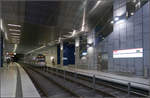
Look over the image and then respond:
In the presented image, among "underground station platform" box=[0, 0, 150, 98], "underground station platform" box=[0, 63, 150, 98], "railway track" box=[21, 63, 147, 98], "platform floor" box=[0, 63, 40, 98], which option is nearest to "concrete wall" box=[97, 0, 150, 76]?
"underground station platform" box=[0, 0, 150, 98]

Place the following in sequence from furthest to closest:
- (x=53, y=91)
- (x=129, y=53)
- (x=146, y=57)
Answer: (x=129, y=53)
(x=146, y=57)
(x=53, y=91)

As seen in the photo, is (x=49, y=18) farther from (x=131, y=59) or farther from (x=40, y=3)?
(x=131, y=59)

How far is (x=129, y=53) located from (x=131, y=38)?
1.54 meters

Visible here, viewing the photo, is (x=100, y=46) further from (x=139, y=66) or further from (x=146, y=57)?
(x=146, y=57)

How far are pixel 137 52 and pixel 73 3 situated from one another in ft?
25.2

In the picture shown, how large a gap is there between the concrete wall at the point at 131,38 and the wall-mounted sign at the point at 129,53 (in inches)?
12.7

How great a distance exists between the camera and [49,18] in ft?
41.3

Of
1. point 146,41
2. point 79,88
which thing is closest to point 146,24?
point 146,41

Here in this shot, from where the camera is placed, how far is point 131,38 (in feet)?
43.8

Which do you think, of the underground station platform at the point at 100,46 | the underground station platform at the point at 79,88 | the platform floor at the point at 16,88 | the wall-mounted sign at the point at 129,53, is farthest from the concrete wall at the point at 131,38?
the platform floor at the point at 16,88

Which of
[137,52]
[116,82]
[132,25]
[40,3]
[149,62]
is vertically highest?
[40,3]

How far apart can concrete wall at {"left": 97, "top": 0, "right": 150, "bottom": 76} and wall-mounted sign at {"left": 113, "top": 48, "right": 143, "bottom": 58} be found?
32 cm

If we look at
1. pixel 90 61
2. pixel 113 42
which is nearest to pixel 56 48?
pixel 90 61

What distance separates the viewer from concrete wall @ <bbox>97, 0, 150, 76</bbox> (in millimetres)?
11812
